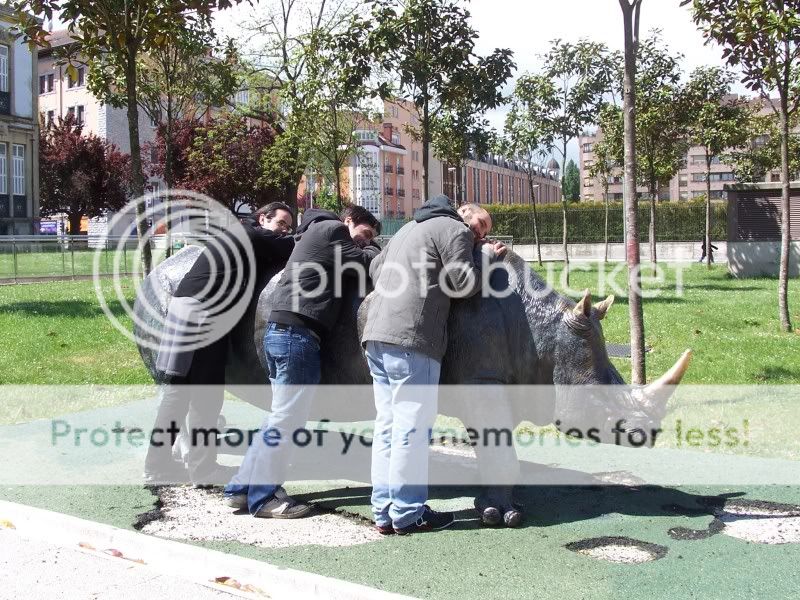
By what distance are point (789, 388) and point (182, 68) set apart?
17.5 metres

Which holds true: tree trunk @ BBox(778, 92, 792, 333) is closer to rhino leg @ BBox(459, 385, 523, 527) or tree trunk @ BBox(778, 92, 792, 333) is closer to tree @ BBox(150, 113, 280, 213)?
rhino leg @ BBox(459, 385, 523, 527)

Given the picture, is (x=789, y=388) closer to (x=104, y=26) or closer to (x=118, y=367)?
(x=118, y=367)

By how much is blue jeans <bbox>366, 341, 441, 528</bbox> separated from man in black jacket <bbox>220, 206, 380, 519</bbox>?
572 millimetres

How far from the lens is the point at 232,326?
247 inches

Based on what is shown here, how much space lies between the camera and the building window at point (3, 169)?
4481 centimetres

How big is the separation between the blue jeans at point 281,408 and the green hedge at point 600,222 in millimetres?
41657

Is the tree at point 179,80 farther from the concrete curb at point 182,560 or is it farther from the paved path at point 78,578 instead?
the paved path at point 78,578

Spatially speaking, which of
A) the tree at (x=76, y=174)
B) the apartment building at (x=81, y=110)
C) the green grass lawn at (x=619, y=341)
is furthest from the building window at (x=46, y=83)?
the green grass lawn at (x=619, y=341)

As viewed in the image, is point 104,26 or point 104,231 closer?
point 104,26

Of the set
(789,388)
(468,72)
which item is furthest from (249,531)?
(468,72)

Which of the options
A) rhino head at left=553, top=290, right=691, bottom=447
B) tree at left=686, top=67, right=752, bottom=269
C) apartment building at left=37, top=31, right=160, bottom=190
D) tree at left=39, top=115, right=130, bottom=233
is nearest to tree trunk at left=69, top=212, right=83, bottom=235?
tree at left=39, top=115, right=130, bottom=233

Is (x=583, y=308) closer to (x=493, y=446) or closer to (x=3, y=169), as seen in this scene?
A: (x=493, y=446)

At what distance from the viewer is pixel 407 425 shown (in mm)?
4984

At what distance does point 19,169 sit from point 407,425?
47165 mm
